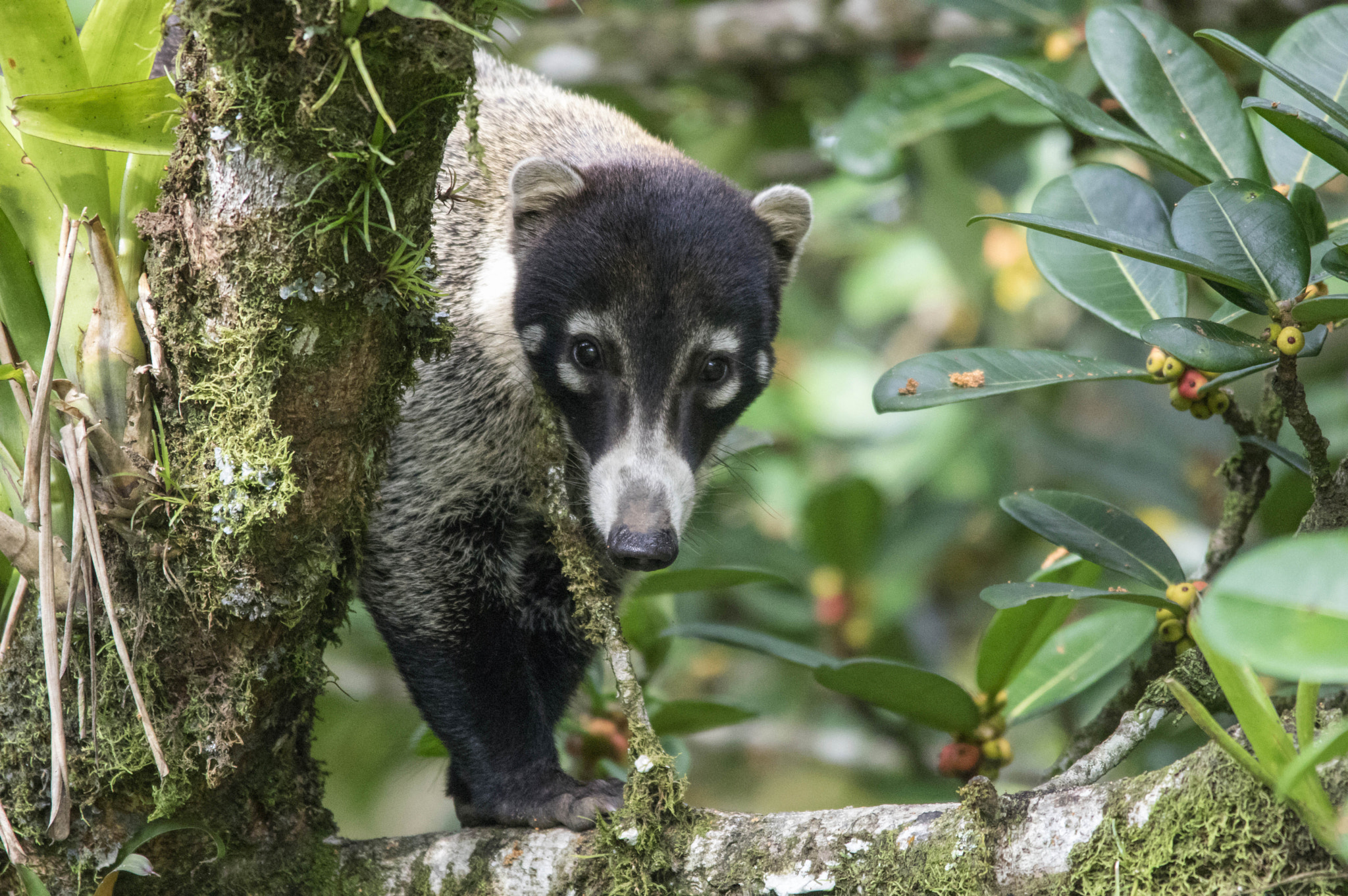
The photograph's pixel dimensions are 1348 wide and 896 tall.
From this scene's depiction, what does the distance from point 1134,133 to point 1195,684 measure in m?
1.27

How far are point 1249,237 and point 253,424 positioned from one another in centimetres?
210

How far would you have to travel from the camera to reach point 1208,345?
226 centimetres

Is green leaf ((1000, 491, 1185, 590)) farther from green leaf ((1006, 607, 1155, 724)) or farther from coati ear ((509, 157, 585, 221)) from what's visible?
coati ear ((509, 157, 585, 221))

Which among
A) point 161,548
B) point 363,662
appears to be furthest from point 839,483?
point 161,548

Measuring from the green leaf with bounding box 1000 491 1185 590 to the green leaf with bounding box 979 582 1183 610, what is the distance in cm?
9

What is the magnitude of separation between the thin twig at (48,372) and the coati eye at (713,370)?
71.9 inches

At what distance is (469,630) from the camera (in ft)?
11.9

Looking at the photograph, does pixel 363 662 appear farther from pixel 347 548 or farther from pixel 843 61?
pixel 843 61

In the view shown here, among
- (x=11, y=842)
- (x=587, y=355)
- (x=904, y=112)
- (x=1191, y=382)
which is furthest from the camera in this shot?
(x=904, y=112)

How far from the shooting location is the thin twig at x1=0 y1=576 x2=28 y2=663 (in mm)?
2500

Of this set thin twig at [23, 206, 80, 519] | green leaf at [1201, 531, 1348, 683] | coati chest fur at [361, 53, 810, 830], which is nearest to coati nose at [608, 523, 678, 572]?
coati chest fur at [361, 53, 810, 830]

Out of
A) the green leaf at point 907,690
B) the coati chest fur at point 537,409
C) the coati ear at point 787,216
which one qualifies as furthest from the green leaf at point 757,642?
the coati ear at point 787,216

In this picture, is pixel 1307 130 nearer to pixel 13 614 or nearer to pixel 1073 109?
pixel 1073 109

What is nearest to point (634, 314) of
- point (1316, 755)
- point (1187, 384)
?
point (1187, 384)
